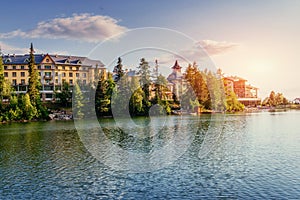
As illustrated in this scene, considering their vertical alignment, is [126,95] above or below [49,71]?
below

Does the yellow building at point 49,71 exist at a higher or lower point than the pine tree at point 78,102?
higher

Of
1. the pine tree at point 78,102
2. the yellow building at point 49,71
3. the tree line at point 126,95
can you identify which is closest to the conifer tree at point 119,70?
the tree line at point 126,95

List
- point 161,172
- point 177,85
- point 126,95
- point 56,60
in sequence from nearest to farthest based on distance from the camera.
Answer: point 161,172, point 126,95, point 177,85, point 56,60

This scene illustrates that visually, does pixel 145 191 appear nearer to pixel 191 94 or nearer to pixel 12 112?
pixel 12 112

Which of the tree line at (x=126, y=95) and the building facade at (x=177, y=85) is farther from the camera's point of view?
the building facade at (x=177, y=85)

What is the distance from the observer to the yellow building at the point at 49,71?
82.6 m

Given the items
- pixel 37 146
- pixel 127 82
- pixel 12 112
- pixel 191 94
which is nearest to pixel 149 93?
pixel 127 82

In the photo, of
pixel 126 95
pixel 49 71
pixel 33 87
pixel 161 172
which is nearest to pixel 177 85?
pixel 126 95

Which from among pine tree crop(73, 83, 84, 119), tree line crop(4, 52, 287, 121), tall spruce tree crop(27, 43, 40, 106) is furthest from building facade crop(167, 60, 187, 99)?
tall spruce tree crop(27, 43, 40, 106)

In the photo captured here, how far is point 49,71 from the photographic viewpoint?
275 feet

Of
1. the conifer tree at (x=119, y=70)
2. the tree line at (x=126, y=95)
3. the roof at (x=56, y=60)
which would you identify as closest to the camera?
the tree line at (x=126, y=95)

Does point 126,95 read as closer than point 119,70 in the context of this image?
Yes

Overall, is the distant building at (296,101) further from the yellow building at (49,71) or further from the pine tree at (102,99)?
the pine tree at (102,99)

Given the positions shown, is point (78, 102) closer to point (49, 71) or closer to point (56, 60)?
point (49, 71)
